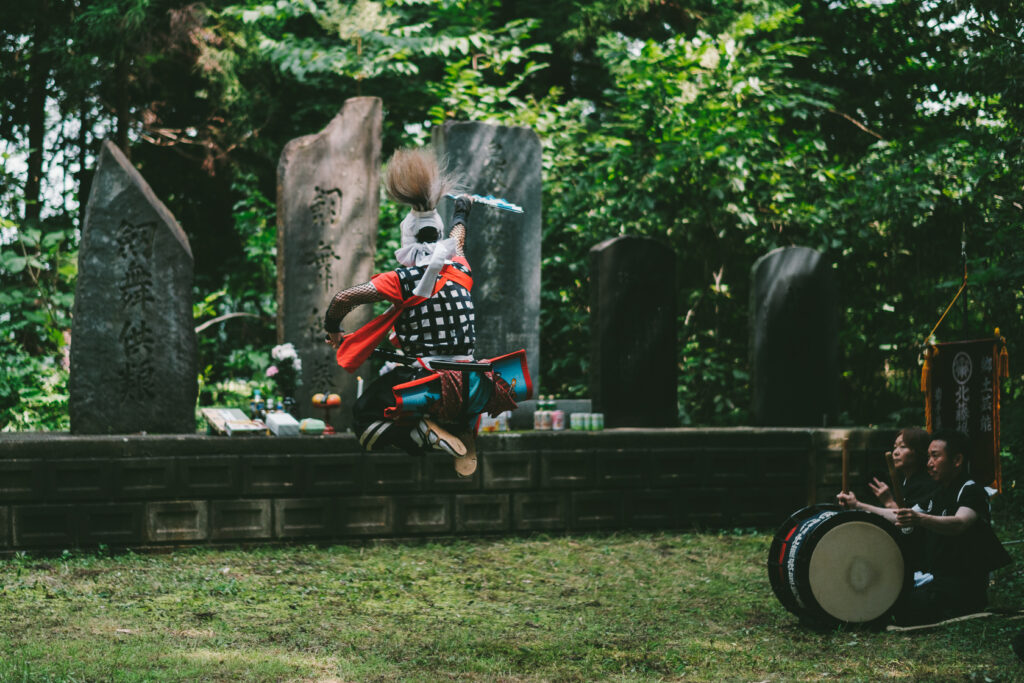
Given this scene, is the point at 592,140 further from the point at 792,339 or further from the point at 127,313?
the point at 127,313

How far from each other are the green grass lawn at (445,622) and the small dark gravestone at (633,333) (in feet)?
5.04

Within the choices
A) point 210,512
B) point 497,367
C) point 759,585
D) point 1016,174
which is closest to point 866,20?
point 1016,174

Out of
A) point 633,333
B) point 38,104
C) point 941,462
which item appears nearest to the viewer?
point 941,462

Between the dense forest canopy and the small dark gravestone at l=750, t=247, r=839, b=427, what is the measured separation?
1.43m

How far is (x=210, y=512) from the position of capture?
26.4ft

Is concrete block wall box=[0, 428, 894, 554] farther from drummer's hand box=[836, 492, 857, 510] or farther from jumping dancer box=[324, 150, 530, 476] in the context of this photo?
jumping dancer box=[324, 150, 530, 476]

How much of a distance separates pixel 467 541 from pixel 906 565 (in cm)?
382

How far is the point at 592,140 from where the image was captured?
39.2ft

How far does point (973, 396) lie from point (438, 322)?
448cm

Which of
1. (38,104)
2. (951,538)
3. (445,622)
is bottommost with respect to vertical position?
(445,622)

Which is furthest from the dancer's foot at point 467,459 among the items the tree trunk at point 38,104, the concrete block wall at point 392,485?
the tree trunk at point 38,104

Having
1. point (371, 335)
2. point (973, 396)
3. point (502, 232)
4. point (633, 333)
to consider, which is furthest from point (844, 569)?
point (502, 232)

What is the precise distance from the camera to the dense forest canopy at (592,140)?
11094 millimetres

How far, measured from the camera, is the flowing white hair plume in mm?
3596
